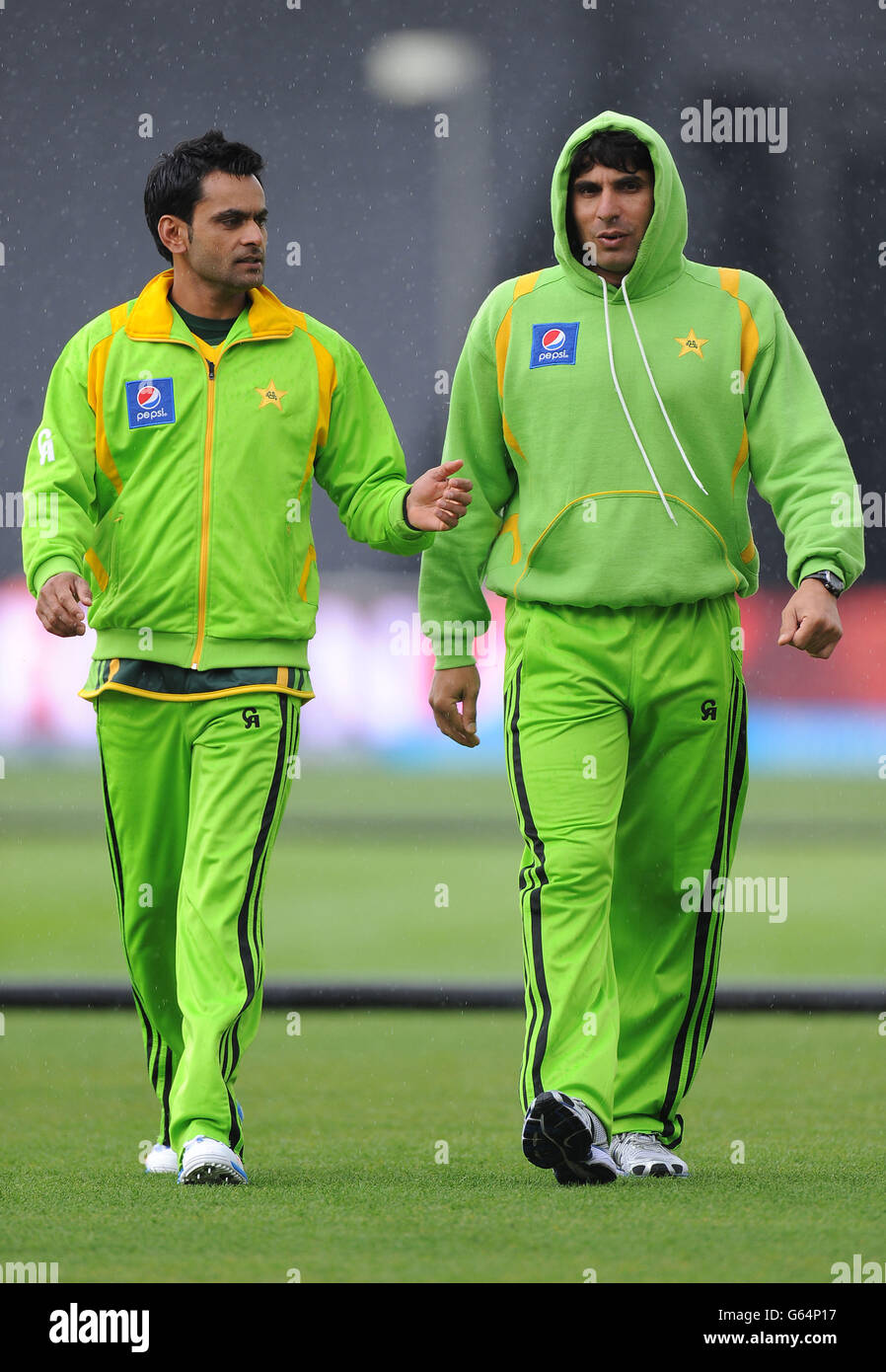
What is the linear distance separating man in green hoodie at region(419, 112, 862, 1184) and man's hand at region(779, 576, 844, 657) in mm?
53

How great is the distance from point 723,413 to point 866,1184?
53.4 inches

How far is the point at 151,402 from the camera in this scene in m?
4.24

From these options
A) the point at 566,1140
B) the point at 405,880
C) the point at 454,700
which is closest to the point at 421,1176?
the point at 566,1140

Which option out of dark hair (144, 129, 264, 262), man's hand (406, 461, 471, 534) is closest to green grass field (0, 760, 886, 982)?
man's hand (406, 461, 471, 534)

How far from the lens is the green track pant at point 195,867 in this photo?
4066 millimetres

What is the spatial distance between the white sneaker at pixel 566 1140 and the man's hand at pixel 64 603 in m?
1.10

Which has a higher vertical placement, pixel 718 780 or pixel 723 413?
pixel 723 413

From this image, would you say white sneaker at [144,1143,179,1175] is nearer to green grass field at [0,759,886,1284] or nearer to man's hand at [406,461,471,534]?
green grass field at [0,759,886,1284]

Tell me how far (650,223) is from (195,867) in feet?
4.53

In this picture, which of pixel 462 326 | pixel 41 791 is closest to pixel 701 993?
pixel 462 326

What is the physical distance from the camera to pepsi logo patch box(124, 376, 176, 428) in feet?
13.9

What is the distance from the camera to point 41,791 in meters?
14.4

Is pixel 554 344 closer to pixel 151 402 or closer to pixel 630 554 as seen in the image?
pixel 630 554

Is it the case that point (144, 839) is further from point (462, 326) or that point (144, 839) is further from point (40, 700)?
point (40, 700)
